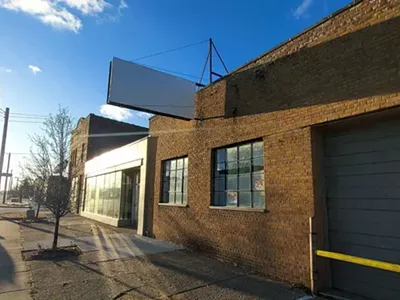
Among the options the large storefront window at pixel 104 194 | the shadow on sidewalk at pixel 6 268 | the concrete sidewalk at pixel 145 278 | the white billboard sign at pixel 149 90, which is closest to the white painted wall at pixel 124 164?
the large storefront window at pixel 104 194

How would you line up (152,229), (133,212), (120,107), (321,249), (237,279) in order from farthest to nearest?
(133,212) → (152,229) → (120,107) → (237,279) → (321,249)

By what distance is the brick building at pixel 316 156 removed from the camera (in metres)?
5.37

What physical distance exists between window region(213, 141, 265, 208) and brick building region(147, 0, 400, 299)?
0.09ft

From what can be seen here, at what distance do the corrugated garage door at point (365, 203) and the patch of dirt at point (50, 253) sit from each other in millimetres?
7396

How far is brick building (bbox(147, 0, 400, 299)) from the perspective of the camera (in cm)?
537

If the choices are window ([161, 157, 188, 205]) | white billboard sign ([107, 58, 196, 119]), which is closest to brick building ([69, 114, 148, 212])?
window ([161, 157, 188, 205])

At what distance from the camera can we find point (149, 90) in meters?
9.14

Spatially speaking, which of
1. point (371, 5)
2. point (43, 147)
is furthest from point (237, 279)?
point (43, 147)

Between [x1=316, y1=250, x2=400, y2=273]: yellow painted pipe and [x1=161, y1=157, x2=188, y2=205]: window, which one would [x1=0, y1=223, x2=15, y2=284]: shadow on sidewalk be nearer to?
[x1=161, y1=157, x2=188, y2=205]: window

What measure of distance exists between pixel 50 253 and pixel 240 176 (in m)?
6.17

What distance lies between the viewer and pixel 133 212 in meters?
17.1

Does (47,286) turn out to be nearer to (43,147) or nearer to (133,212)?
(43,147)

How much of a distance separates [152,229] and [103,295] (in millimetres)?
6645

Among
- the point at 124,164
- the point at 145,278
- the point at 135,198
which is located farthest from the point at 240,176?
the point at 135,198
